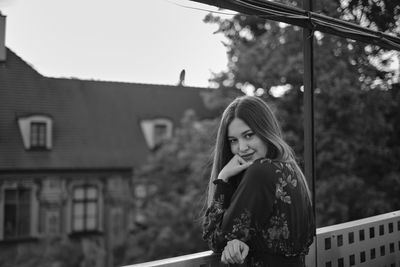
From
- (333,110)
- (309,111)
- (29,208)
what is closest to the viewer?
(309,111)

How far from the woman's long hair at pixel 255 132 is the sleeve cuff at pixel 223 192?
0.14 ft

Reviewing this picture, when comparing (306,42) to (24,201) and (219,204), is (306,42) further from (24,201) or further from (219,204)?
(24,201)

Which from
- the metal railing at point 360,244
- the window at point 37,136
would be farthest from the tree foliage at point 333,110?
the window at point 37,136

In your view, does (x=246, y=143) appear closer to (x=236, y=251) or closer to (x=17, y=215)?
(x=236, y=251)

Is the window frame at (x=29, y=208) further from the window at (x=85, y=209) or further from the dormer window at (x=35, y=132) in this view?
the dormer window at (x=35, y=132)

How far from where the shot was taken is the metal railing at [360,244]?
156 centimetres

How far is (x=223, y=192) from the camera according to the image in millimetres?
1023

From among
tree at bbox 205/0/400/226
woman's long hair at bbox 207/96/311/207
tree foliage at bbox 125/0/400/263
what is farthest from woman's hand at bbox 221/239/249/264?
tree at bbox 205/0/400/226

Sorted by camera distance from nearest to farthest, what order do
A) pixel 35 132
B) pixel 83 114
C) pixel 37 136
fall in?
pixel 37 136, pixel 35 132, pixel 83 114

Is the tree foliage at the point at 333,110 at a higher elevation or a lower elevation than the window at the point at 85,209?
higher

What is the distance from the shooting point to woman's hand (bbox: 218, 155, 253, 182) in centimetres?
104

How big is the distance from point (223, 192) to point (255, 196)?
80 millimetres

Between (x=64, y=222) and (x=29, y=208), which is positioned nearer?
(x=29, y=208)

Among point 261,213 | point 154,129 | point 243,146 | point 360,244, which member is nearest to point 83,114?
point 154,129
